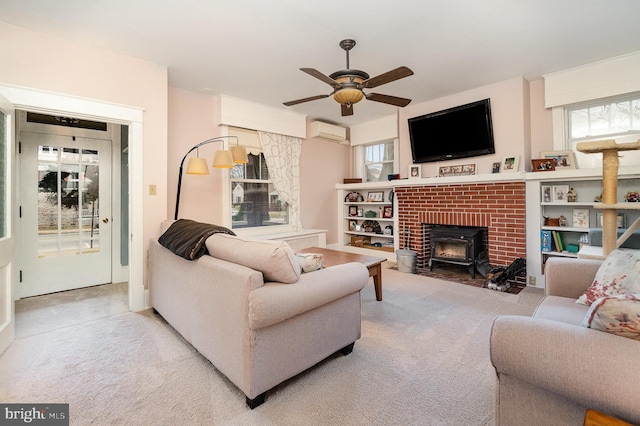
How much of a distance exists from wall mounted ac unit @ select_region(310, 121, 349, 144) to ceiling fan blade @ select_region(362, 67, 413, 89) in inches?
108

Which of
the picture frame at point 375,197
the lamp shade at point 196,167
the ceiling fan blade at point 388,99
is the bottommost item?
the picture frame at point 375,197

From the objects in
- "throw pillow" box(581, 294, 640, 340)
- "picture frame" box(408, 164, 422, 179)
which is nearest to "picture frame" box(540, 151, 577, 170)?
"picture frame" box(408, 164, 422, 179)

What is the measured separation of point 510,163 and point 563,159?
523 mm

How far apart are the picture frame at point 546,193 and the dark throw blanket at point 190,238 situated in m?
3.72

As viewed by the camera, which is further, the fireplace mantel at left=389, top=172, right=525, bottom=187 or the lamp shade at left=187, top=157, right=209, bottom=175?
the fireplace mantel at left=389, top=172, right=525, bottom=187

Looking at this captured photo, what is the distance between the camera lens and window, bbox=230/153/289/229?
4504 millimetres

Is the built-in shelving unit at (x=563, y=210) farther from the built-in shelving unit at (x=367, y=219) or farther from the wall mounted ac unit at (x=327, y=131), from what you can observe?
the wall mounted ac unit at (x=327, y=131)

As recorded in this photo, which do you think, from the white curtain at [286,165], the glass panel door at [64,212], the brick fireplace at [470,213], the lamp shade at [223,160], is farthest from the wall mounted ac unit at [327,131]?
the glass panel door at [64,212]

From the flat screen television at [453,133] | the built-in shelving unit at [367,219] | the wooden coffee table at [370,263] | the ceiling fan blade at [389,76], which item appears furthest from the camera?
the built-in shelving unit at [367,219]

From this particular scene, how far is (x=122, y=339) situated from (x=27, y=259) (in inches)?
82.4

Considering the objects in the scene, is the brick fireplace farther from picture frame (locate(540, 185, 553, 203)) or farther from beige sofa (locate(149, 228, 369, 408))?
beige sofa (locate(149, 228, 369, 408))

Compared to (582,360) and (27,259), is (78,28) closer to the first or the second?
(27,259)

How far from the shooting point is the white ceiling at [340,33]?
230 centimetres

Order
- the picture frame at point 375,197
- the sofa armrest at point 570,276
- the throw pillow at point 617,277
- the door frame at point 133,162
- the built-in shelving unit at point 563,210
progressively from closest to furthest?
the throw pillow at point 617,277 < the sofa armrest at point 570,276 < the door frame at point 133,162 < the built-in shelving unit at point 563,210 < the picture frame at point 375,197
